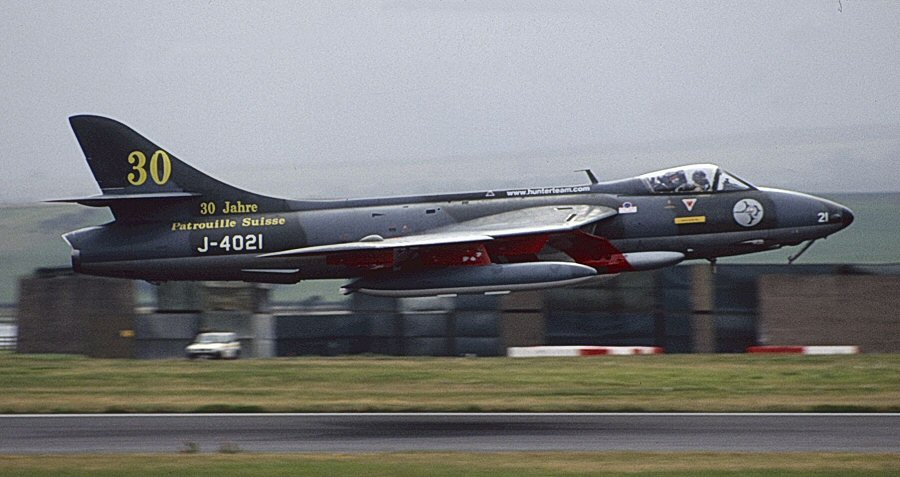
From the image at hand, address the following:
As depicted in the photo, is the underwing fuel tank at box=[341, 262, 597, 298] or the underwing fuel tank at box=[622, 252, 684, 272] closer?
the underwing fuel tank at box=[341, 262, 597, 298]

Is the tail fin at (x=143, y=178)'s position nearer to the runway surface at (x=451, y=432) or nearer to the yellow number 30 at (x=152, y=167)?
the yellow number 30 at (x=152, y=167)

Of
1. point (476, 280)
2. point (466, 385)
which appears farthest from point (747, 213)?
point (466, 385)

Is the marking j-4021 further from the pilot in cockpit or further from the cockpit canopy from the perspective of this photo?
the pilot in cockpit

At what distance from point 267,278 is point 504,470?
392 inches

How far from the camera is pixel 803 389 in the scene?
2527 centimetres

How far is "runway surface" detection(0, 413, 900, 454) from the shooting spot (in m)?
18.6

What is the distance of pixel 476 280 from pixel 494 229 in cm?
162

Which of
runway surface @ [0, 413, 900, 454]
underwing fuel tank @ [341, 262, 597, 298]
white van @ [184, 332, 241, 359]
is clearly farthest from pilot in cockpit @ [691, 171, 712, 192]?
white van @ [184, 332, 241, 359]

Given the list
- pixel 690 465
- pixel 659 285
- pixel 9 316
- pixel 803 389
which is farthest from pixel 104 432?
pixel 9 316

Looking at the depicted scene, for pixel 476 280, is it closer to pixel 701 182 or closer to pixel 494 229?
pixel 494 229

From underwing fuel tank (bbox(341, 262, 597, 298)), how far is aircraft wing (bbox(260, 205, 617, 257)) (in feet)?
1.94

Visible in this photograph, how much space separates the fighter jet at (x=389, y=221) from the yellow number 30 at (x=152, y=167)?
0.02 metres

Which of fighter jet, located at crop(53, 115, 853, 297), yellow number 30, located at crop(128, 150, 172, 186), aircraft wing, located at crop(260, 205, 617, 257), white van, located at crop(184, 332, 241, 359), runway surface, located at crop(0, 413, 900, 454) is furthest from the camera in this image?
white van, located at crop(184, 332, 241, 359)

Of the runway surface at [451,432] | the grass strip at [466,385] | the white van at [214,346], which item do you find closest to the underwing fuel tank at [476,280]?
the runway surface at [451,432]
